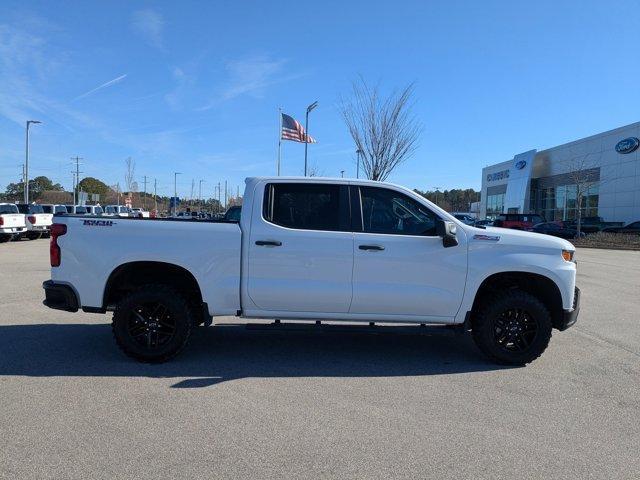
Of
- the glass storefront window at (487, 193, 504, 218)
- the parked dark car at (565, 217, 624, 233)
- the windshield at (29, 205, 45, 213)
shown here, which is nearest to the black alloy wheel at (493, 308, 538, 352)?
the windshield at (29, 205, 45, 213)

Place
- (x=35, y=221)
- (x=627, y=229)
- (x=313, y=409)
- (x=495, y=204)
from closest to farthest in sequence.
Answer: (x=313, y=409)
(x=35, y=221)
(x=627, y=229)
(x=495, y=204)

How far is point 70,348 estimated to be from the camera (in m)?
5.94

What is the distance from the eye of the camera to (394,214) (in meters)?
5.52

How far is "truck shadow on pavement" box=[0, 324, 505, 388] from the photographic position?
17.0ft

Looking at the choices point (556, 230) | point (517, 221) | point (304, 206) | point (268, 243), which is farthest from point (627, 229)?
point (268, 243)

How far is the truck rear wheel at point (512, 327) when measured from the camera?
5.47 m

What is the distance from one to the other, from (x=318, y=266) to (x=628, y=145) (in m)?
45.6

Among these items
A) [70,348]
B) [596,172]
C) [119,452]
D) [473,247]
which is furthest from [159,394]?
[596,172]

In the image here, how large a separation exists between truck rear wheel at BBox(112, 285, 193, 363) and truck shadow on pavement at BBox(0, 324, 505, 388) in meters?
0.15

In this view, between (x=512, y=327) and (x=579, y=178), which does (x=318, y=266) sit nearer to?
(x=512, y=327)

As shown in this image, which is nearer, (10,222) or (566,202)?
(10,222)

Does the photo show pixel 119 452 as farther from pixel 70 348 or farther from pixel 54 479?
pixel 70 348

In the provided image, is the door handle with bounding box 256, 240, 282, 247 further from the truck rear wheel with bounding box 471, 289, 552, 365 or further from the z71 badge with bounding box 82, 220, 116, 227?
the truck rear wheel with bounding box 471, 289, 552, 365

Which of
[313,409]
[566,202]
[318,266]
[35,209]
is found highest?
[566,202]
